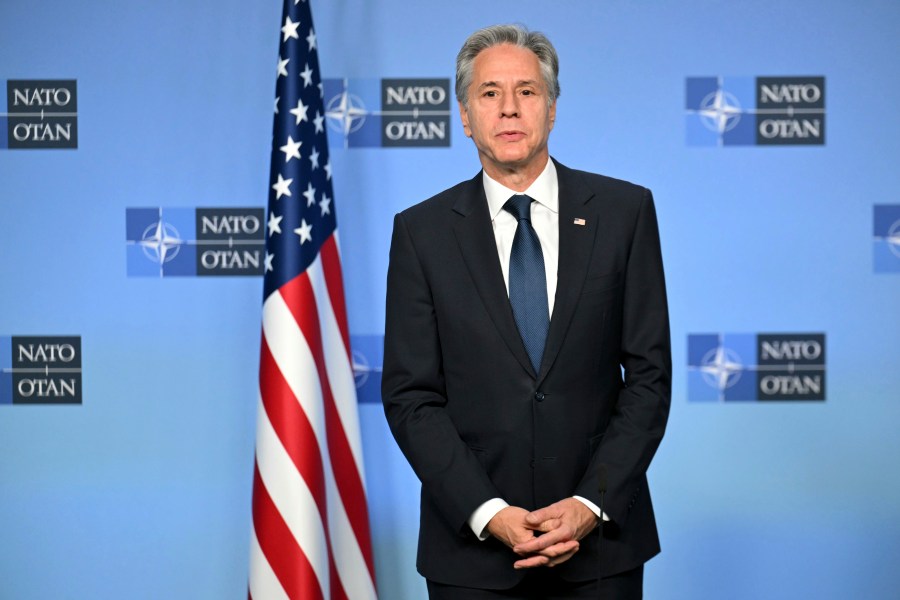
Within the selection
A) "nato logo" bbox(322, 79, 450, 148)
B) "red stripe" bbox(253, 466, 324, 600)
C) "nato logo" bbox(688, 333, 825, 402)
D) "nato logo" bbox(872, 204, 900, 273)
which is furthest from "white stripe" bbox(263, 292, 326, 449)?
"nato logo" bbox(872, 204, 900, 273)

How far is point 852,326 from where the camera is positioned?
3621 mm

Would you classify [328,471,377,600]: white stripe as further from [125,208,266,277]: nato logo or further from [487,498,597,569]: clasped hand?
[487,498,597,569]: clasped hand

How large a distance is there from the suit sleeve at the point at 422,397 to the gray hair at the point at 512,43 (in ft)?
1.04

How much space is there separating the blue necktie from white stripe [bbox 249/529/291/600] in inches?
60.8

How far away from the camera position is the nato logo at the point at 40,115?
3.61 m

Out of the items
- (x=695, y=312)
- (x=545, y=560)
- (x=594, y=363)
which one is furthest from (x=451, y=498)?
(x=695, y=312)

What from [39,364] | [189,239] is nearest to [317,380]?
[189,239]

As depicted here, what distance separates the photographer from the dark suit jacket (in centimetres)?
195

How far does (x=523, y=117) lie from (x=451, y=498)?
75 cm

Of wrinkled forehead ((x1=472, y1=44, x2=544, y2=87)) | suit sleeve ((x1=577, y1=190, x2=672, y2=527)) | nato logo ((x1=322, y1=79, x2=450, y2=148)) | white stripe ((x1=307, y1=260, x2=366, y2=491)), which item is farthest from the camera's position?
nato logo ((x1=322, y1=79, x2=450, y2=148))

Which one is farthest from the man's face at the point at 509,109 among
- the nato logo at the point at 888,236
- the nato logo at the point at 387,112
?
the nato logo at the point at 888,236

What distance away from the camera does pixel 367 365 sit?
11.9ft

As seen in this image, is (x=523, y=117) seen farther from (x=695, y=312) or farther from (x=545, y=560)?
(x=695, y=312)

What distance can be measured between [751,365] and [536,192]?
5.92 ft
